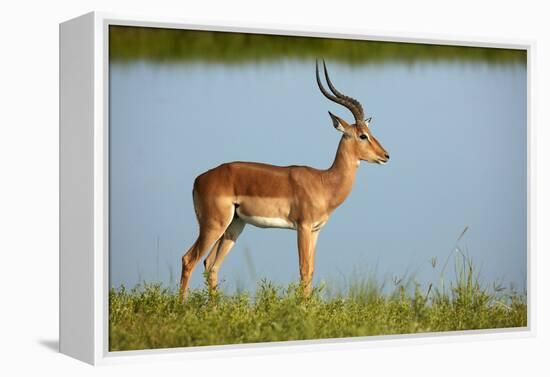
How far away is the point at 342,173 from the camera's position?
Result: 1195 cm

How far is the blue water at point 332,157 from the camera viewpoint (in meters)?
10.9

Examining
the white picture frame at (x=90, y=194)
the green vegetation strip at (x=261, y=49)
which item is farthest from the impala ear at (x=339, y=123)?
the white picture frame at (x=90, y=194)

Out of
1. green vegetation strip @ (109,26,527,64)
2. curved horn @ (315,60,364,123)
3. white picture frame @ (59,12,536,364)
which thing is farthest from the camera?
curved horn @ (315,60,364,123)

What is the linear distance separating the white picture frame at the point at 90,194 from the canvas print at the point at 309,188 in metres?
0.11

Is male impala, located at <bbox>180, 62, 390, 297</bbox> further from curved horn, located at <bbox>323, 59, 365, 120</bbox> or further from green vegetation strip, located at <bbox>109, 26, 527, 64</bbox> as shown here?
green vegetation strip, located at <bbox>109, 26, 527, 64</bbox>

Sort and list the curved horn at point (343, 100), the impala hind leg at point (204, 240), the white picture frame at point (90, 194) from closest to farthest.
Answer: the white picture frame at point (90, 194) < the impala hind leg at point (204, 240) < the curved horn at point (343, 100)

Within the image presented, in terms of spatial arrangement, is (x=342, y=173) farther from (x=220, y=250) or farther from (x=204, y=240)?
(x=204, y=240)

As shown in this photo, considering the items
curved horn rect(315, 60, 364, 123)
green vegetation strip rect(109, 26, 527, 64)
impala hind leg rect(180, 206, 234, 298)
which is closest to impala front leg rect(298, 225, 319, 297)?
impala hind leg rect(180, 206, 234, 298)

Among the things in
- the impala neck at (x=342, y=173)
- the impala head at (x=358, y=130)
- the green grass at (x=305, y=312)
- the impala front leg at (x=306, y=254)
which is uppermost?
the impala head at (x=358, y=130)

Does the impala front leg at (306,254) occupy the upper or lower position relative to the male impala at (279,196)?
lower

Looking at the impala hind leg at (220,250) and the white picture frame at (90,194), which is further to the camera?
the impala hind leg at (220,250)

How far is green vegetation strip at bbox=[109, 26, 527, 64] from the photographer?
35.6 feet

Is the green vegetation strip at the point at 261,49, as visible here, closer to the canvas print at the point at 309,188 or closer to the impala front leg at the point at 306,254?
the canvas print at the point at 309,188

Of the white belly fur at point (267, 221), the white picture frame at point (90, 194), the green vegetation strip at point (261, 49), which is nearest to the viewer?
the white picture frame at point (90, 194)
